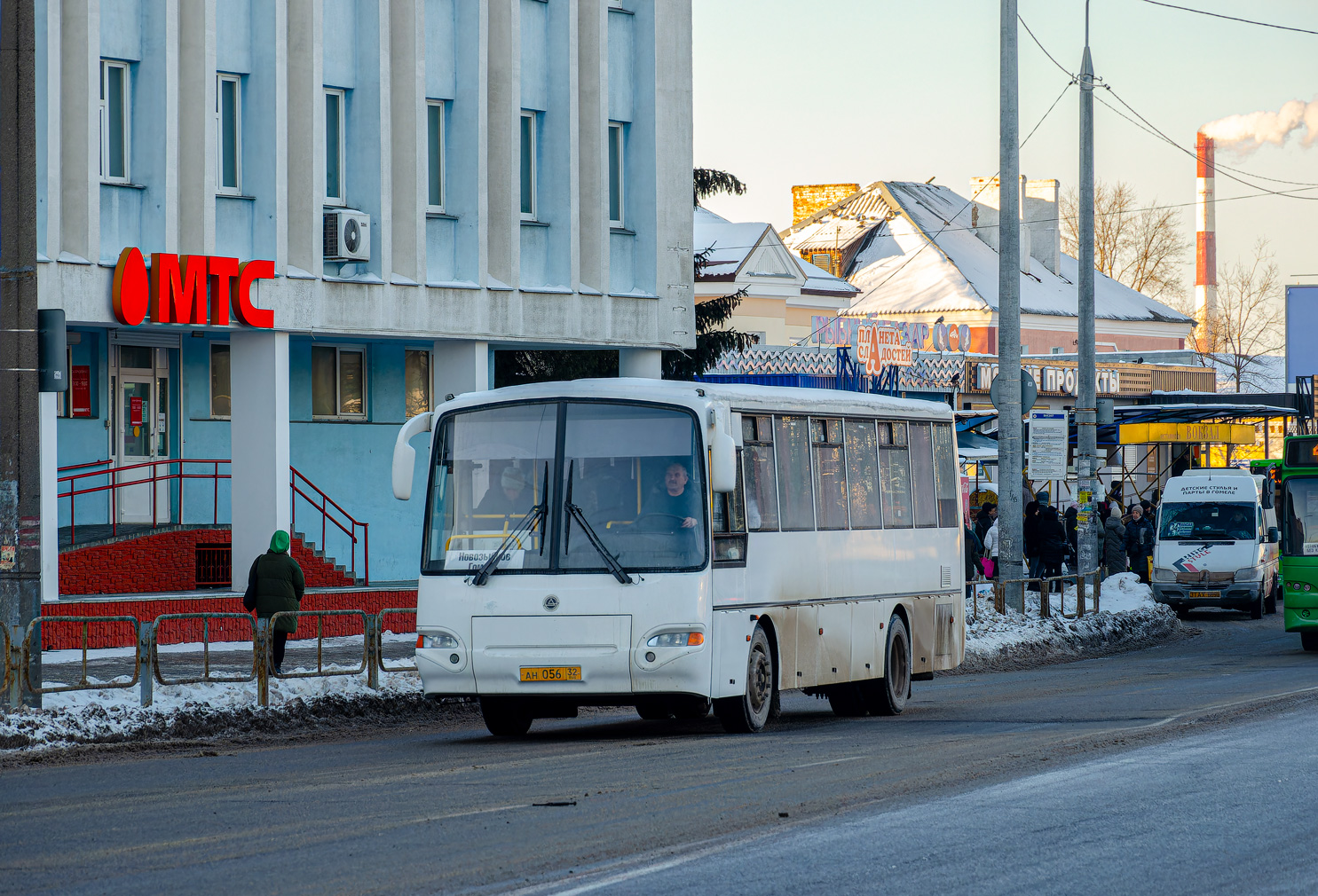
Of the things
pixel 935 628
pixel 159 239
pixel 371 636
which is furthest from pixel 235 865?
pixel 159 239

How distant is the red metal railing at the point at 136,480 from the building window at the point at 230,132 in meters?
3.90

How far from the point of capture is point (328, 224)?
26.7 m

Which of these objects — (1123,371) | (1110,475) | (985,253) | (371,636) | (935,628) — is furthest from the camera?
(985,253)

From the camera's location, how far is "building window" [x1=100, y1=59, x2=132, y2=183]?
2481cm

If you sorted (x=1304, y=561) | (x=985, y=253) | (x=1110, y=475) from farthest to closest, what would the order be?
1. (x=985, y=253)
2. (x=1110, y=475)
3. (x=1304, y=561)

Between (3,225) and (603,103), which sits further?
(603,103)

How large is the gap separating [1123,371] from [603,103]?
3797cm

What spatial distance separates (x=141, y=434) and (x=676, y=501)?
49.3 ft

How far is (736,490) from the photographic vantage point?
1540 centimetres

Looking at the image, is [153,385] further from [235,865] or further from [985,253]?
[985,253]

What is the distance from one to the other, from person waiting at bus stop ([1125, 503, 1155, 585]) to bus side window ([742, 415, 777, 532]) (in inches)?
1011

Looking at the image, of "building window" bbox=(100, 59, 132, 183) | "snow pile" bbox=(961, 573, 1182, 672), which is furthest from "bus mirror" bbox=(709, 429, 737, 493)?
→ "building window" bbox=(100, 59, 132, 183)

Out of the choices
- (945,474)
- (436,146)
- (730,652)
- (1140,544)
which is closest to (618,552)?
(730,652)

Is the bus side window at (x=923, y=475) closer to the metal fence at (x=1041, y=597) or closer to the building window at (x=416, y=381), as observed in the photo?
the metal fence at (x=1041, y=597)
